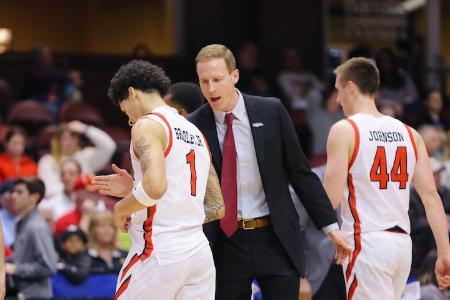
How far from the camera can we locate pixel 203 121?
6613 millimetres

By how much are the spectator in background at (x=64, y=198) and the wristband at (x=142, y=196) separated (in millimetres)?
5612

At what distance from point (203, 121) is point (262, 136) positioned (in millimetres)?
387

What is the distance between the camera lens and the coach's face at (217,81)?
20.6 feet

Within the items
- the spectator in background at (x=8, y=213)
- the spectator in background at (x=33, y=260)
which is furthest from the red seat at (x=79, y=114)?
the spectator in background at (x=33, y=260)

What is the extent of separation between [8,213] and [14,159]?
1.50 metres

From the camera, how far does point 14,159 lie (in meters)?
11.9

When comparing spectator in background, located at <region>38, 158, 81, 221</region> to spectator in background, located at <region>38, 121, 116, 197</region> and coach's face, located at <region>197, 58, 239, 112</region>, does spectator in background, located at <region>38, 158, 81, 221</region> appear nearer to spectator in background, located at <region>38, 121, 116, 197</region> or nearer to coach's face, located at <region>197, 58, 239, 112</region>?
spectator in background, located at <region>38, 121, 116, 197</region>

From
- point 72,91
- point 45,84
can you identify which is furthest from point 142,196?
point 72,91

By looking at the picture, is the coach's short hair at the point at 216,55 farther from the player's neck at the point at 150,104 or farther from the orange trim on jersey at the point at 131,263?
the orange trim on jersey at the point at 131,263

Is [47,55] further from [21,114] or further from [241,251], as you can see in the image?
[241,251]

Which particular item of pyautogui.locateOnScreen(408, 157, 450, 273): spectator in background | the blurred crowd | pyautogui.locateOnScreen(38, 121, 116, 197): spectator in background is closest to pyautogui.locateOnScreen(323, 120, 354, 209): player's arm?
the blurred crowd

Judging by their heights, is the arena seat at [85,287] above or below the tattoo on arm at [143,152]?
below

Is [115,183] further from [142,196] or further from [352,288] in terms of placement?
[352,288]

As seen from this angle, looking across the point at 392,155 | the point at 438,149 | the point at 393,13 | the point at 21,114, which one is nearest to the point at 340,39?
the point at 393,13
